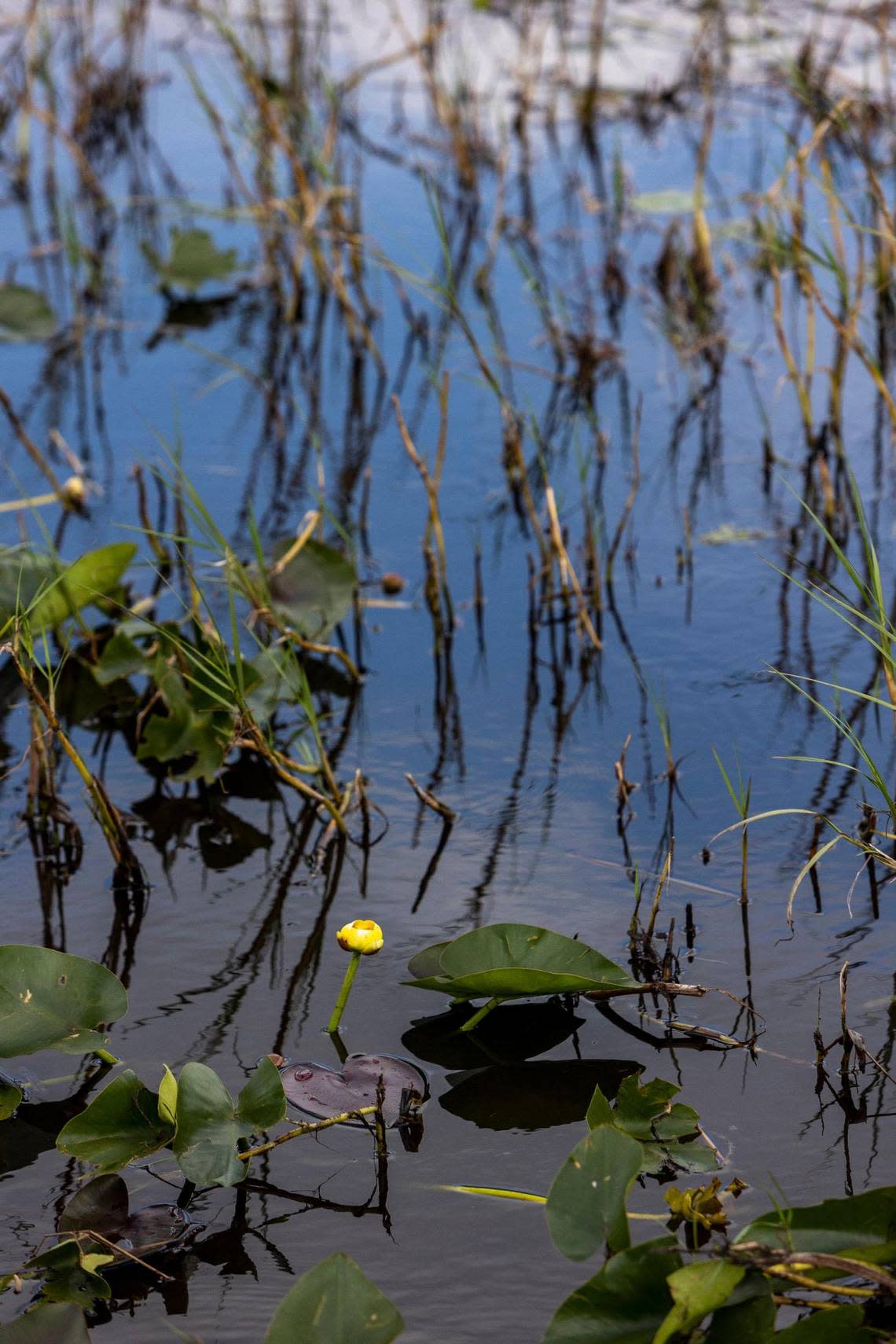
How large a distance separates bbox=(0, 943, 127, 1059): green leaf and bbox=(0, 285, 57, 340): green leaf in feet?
7.59

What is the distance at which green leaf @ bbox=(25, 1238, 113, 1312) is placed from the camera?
3.57 feet

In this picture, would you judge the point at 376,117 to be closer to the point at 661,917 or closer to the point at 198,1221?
the point at 661,917

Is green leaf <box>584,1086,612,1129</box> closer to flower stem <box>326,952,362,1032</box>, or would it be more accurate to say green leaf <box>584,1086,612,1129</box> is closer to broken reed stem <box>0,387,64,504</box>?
flower stem <box>326,952,362,1032</box>

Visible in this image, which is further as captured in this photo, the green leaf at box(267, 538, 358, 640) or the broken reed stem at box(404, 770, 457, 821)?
the green leaf at box(267, 538, 358, 640)

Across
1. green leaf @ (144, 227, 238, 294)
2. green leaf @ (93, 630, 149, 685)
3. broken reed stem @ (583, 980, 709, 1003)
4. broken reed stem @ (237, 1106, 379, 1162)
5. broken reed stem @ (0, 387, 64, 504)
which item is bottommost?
broken reed stem @ (237, 1106, 379, 1162)

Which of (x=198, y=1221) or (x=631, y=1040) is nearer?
(x=198, y=1221)

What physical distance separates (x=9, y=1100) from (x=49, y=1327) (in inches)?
10.5

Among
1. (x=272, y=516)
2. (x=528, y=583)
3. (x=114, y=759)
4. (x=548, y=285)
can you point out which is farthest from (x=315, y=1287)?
(x=548, y=285)

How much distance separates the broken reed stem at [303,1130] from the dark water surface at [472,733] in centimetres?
5

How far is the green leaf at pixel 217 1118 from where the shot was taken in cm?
115

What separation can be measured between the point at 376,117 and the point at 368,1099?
4.04 m

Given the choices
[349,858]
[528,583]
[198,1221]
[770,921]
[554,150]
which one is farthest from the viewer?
[554,150]

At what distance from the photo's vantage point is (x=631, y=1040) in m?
1.40

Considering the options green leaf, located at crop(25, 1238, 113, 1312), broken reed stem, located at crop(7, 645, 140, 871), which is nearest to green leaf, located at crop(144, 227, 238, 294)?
broken reed stem, located at crop(7, 645, 140, 871)
